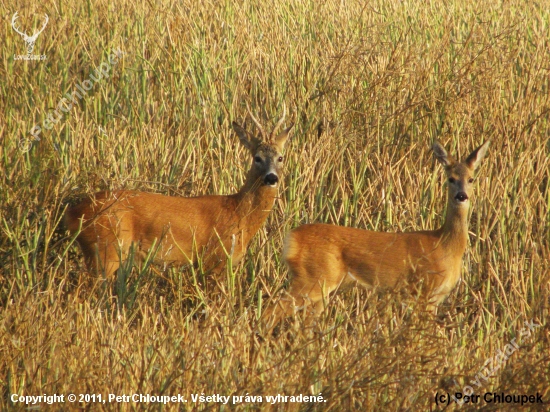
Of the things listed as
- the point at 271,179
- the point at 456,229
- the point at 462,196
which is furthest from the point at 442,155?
the point at 271,179

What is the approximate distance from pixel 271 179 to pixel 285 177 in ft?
2.53

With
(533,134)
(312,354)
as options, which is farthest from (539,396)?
(533,134)

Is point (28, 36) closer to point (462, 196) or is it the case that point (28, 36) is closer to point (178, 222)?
point (178, 222)

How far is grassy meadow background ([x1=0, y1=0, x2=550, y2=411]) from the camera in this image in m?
3.98

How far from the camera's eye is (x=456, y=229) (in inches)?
224

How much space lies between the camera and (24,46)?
8.42 m

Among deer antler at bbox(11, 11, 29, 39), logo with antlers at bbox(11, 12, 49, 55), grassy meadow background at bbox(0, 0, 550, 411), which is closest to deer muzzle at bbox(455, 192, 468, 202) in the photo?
grassy meadow background at bbox(0, 0, 550, 411)

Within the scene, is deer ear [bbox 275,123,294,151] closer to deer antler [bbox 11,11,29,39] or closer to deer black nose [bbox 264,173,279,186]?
deer black nose [bbox 264,173,279,186]

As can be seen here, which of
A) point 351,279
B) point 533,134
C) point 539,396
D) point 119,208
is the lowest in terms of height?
point 539,396

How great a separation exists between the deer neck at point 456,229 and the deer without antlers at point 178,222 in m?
1.21

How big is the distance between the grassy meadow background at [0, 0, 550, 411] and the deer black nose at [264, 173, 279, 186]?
36cm

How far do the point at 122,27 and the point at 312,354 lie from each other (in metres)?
5.70

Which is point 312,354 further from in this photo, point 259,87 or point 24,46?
point 24,46

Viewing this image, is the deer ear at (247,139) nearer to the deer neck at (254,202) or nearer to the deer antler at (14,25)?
the deer neck at (254,202)
